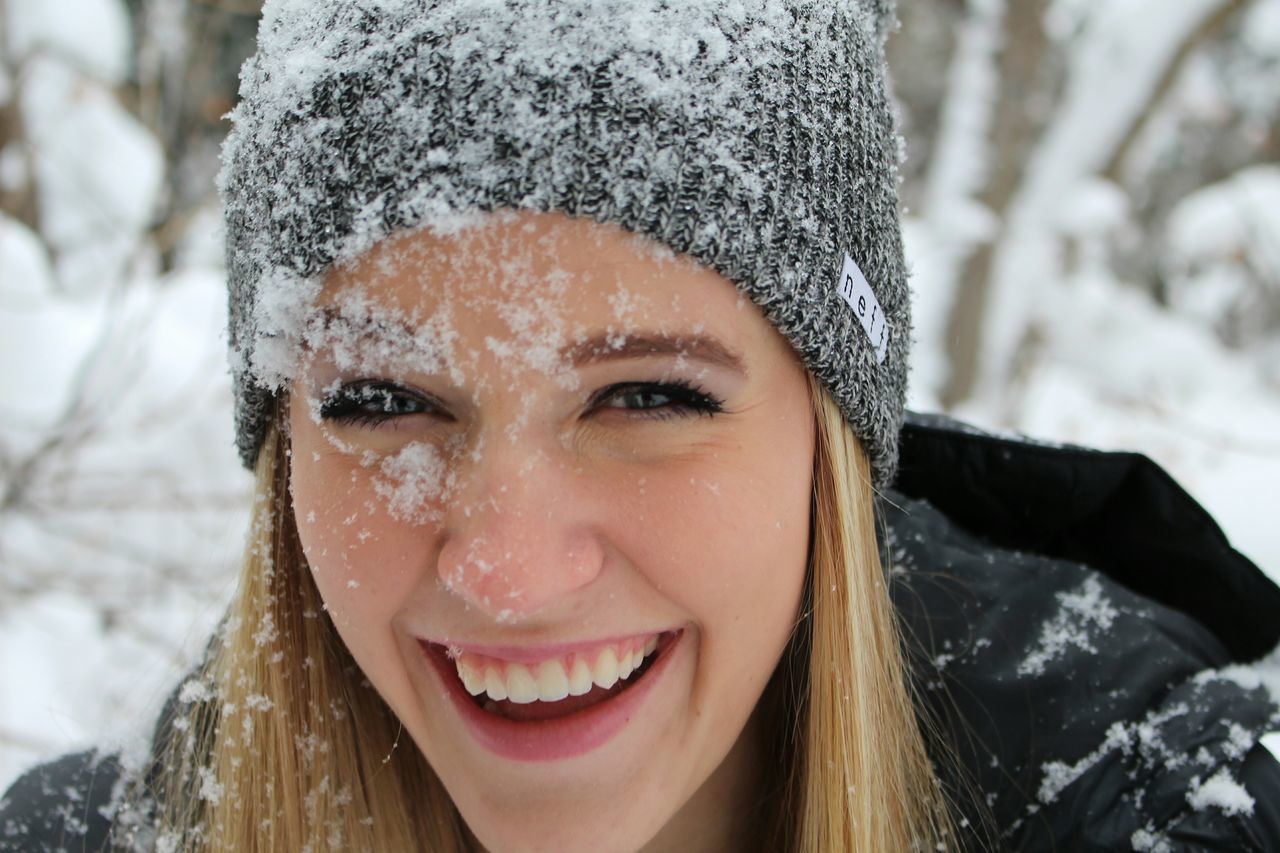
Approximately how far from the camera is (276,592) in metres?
1.59

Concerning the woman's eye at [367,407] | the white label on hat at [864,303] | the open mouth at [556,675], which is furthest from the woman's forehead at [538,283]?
the open mouth at [556,675]

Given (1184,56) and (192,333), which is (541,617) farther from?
(1184,56)

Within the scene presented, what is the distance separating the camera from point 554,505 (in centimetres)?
121

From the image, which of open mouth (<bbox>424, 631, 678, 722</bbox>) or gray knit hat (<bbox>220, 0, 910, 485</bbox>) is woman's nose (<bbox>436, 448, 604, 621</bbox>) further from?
gray knit hat (<bbox>220, 0, 910, 485</bbox>)

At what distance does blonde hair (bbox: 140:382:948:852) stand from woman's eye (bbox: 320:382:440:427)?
230 mm

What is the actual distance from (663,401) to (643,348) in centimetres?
12

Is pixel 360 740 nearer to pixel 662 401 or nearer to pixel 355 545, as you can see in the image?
pixel 355 545

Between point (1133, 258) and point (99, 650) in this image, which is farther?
point (1133, 258)

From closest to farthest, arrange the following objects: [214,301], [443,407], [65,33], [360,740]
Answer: [443,407], [360,740], [65,33], [214,301]

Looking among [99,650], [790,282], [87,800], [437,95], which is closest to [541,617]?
[790,282]

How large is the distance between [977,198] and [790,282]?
23.0 feet

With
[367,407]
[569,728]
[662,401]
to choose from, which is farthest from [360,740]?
[662,401]

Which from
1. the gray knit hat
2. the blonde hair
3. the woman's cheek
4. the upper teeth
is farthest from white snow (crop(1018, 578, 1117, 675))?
the woman's cheek

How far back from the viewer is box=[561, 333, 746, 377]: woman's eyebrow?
3.85 feet
